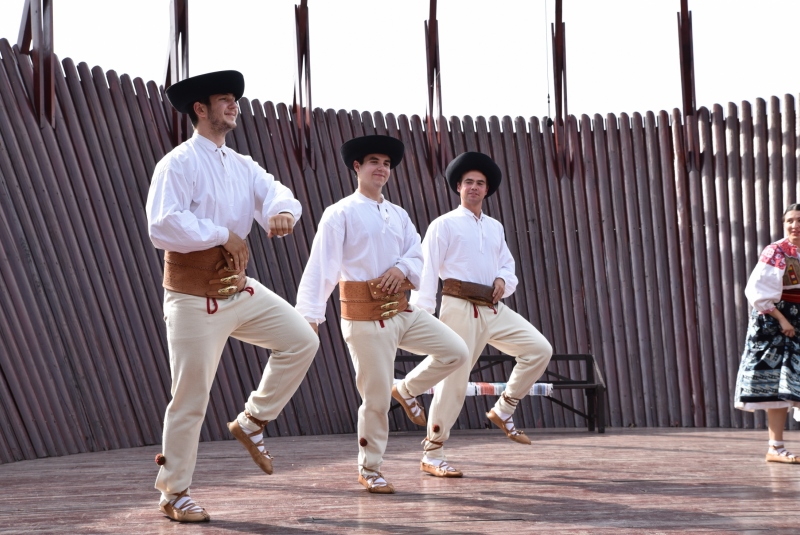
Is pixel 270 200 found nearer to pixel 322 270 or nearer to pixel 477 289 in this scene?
pixel 322 270

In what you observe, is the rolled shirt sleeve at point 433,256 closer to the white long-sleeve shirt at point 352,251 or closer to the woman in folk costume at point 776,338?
the white long-sleeve shirt at point 352,251

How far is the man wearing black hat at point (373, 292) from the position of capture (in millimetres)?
4172

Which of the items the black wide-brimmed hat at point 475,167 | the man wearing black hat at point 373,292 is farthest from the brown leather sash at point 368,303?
the black wide-brimmed hat at point 475,167

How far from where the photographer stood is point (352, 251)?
431 cm

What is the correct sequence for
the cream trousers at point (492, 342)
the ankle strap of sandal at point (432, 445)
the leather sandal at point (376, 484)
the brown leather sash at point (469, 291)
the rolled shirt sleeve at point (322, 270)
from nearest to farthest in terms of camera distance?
1. the leather sandal at point (376, 484)
2. the rolled shirt sleeve at point (322, 270)
3. the ankle strap of sandal at point (432, 445)
4. the cream trousers at point (492, 342)
5. the brown leather sash at point (469, 291)

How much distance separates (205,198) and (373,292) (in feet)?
3.19

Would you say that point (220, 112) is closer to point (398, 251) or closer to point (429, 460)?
point (398, 251)

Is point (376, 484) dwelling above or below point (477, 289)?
below

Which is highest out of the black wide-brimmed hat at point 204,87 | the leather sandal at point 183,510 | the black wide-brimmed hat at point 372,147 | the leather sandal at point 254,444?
the black wide-brimmed hat at point 204,87

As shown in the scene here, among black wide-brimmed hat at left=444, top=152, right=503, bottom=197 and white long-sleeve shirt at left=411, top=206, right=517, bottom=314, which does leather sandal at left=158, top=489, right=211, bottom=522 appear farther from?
black wide-brimmed hat at left=444, top=152, right=503, bottom=197

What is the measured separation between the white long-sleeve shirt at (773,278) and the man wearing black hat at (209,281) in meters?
2.66

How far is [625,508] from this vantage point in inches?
140

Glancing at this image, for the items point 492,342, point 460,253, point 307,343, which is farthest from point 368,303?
point 492,342

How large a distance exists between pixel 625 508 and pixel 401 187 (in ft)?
15.2
